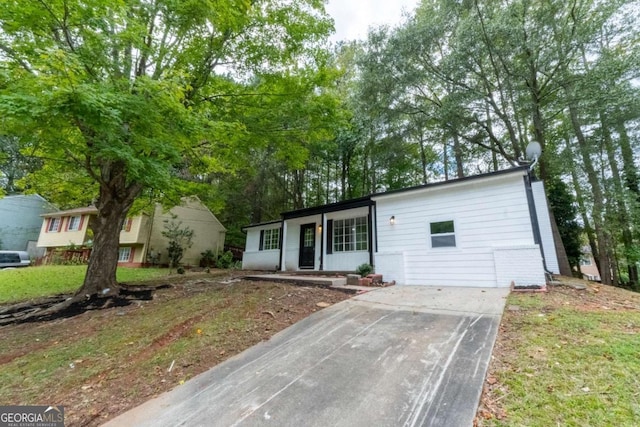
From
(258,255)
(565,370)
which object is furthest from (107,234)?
(565,370)

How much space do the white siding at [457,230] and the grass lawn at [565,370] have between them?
2.68m

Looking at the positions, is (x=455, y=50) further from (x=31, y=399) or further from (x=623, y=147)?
(x=31, y=399)

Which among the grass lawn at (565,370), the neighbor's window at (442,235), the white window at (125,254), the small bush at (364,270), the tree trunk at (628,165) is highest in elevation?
the tree trunk at (628,165)

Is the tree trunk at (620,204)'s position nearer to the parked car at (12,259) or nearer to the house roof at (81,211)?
the house roof at (81,211)

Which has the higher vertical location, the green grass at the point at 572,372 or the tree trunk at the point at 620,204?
the tree trunk at the point at 620,204

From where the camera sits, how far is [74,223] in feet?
A: 58.4

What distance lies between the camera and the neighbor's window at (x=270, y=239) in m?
14.0

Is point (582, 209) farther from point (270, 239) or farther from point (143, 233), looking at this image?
point (143, 233)

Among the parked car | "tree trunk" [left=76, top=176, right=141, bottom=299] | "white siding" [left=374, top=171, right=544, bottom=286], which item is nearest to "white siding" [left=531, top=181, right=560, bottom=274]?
"white siding" [left=374, top=171, right=544, bottom=286]

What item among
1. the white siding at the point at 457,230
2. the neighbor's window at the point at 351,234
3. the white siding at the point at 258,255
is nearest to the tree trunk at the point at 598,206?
the white siding at the point at 457,230

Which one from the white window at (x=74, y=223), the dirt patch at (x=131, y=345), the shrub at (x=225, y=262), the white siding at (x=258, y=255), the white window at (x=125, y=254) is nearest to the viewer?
the dirt patch at (x=131, y=345)

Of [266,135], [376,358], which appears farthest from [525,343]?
[266,135]

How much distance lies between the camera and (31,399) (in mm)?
2762

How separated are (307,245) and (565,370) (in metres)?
10.2
